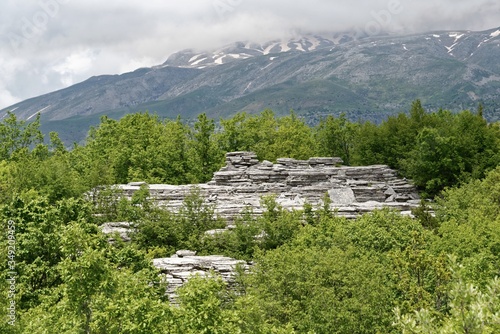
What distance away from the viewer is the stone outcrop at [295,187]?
49094 mm

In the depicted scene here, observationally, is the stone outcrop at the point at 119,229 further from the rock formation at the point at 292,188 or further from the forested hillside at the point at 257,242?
the forested hillside at the point at 257,242

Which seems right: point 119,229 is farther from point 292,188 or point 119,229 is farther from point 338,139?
→ point 338,139

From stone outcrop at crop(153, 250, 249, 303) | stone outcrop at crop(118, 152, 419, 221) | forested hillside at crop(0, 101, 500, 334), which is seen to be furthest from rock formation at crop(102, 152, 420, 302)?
stone outcrop at crop(153, 250, 249, 303)

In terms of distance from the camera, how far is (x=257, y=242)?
134 ft

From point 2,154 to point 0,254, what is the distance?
174 ft

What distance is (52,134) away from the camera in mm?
82812

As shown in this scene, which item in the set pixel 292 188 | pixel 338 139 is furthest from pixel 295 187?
pixel 338 139

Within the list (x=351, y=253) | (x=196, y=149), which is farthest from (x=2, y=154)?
(x=351, y=253)

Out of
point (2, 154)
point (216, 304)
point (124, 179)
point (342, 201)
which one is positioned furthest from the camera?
point (2, 154)

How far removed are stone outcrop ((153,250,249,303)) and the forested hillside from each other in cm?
240

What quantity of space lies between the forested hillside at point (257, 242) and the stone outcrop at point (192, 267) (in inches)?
94.4

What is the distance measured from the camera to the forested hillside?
695 inches

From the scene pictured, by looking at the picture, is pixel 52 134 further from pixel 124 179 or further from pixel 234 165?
pixel 234 165

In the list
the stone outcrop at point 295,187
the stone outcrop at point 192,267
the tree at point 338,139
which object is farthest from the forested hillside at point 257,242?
the stone outcrop at point 295,187
